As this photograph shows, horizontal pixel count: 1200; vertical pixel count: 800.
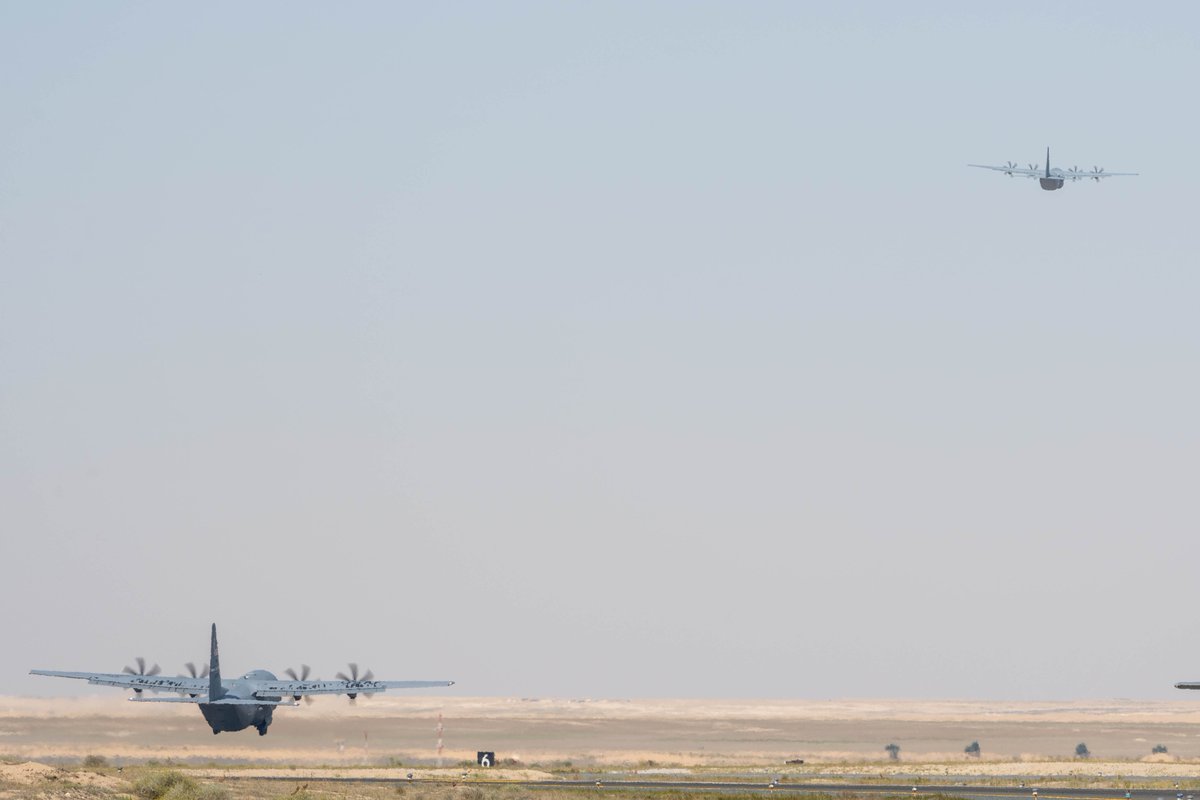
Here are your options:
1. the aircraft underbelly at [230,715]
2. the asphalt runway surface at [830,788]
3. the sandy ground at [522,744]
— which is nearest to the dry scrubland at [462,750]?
the sandy ground at [522,744]

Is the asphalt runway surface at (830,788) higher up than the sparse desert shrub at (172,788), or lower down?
lower down

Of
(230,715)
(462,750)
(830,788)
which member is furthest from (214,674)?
(830,788)

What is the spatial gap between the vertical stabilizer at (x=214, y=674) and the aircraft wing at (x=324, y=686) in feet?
14.0

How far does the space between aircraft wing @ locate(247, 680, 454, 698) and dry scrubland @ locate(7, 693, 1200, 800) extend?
173 inches

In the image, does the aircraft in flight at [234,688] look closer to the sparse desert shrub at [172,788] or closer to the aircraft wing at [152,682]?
the aircraft wing at [152,682]

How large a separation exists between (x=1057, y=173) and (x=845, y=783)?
206ft

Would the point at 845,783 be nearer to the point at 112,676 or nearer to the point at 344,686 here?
the point at 344,686

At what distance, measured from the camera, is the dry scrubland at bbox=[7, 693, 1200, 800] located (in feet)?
335

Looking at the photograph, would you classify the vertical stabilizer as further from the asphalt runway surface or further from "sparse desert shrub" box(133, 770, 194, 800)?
"sparse desert shrub" box(133, 770, 194, 800)

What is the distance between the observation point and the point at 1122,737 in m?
Answer: 193

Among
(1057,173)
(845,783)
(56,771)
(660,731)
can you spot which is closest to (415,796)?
(56,771)

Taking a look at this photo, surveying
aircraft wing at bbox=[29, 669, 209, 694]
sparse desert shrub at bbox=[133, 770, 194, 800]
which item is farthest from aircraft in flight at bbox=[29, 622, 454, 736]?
sparse desert shrub at bbox=[133, 770, 194, 800]

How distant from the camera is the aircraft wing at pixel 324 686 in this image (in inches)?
5177

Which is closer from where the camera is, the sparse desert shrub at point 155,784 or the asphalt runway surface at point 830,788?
the sparse desert shrub at point 155,784
